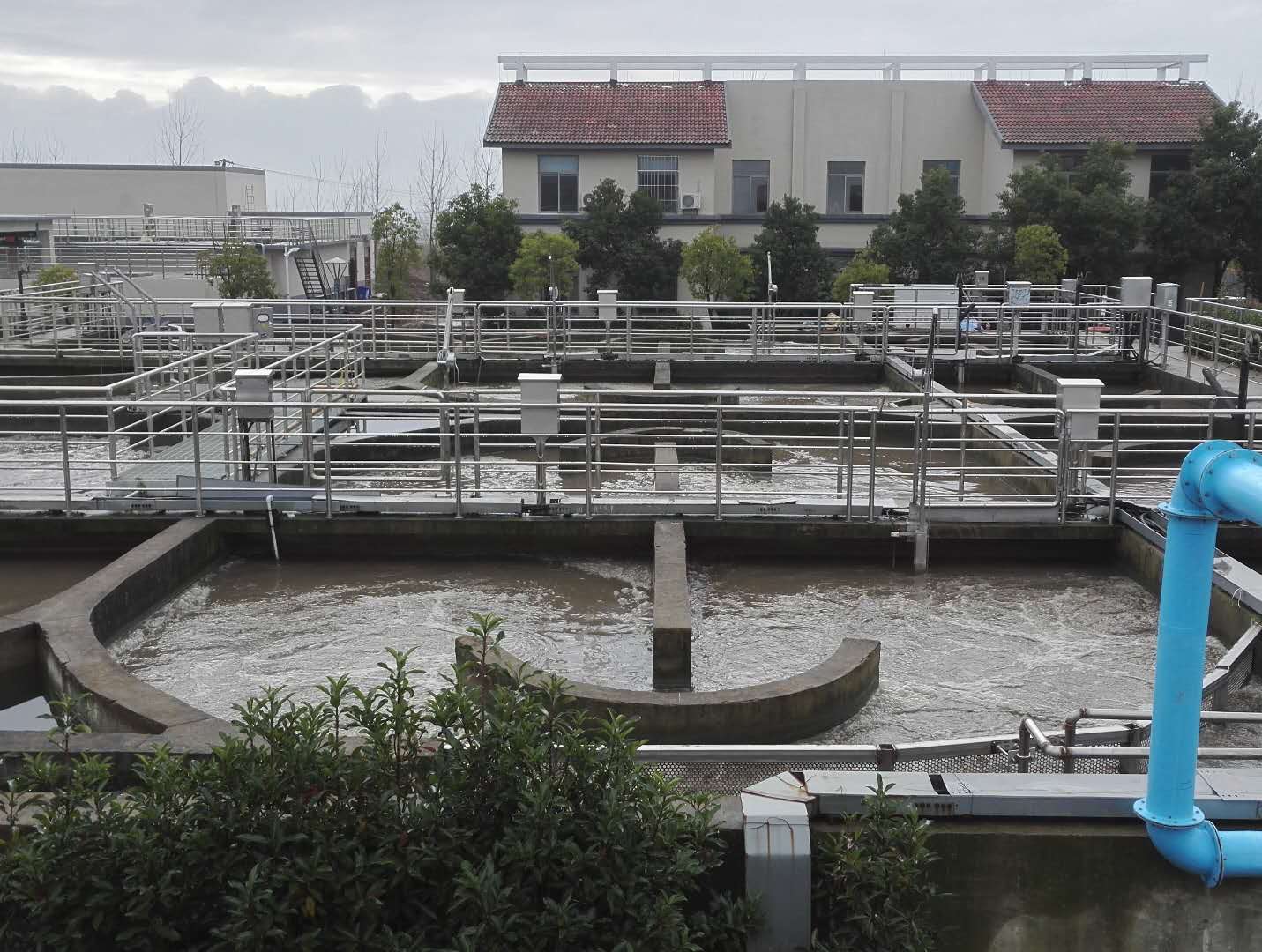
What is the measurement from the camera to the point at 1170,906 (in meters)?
4.91

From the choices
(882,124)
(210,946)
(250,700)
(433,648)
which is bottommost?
(433,648)

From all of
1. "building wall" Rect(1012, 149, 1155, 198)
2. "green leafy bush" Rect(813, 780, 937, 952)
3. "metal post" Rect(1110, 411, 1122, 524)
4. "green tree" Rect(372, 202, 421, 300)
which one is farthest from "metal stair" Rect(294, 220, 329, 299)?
"green leafy bush" Rect(813, 780, 937, 952)

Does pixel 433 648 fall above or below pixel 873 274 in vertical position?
below

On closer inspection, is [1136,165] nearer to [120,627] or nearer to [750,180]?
[750,180]

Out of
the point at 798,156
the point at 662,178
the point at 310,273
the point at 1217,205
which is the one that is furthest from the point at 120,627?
the point at 310,273

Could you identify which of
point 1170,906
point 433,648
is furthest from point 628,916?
point 433,648

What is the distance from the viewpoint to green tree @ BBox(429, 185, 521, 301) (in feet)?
121

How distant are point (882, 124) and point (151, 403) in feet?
111

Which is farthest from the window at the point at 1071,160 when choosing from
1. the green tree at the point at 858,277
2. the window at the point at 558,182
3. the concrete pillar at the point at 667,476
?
the concrete pillar at the point at 667,476

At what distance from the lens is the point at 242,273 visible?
115 ft

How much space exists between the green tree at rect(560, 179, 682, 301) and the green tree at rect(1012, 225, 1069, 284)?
30.5 feet

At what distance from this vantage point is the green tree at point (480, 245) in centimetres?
3697

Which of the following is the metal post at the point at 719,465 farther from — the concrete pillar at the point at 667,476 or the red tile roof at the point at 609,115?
the red tile roof at the point at 609,115

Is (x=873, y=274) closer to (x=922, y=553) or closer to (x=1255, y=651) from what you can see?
(x=922, y=553)
